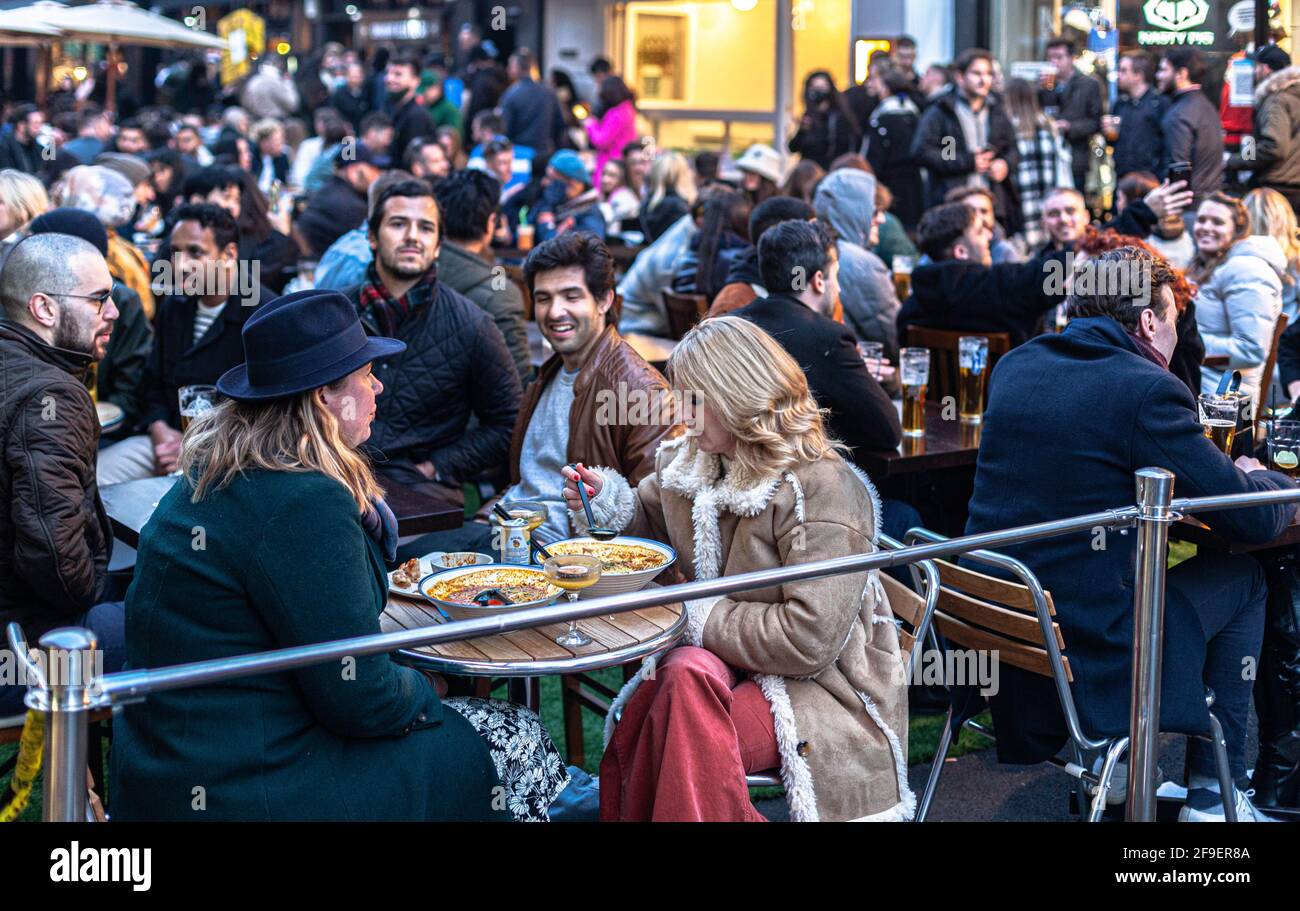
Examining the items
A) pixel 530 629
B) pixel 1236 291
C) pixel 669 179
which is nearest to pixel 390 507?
pixel 530 629

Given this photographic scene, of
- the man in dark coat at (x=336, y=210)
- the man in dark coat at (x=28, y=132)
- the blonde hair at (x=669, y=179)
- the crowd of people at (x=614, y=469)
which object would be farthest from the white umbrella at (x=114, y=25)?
the crowd of people at (x=614, y=469)

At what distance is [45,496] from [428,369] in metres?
1.78

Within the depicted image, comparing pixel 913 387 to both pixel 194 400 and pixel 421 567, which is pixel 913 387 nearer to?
pixel 421 567

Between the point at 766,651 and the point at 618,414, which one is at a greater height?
the point at 618,414

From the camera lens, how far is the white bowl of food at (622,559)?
134 inches

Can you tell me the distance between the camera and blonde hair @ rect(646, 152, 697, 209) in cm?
1027

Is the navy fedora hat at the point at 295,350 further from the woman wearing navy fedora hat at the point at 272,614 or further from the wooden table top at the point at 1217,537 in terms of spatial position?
the wooden table top at the point at 1217,537

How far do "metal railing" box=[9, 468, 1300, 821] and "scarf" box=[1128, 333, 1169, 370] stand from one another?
2.77 feet

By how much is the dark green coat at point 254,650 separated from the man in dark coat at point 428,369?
7.72 ft

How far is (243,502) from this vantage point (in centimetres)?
278

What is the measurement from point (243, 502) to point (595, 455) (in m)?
1.83

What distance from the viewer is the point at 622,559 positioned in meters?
3.61
